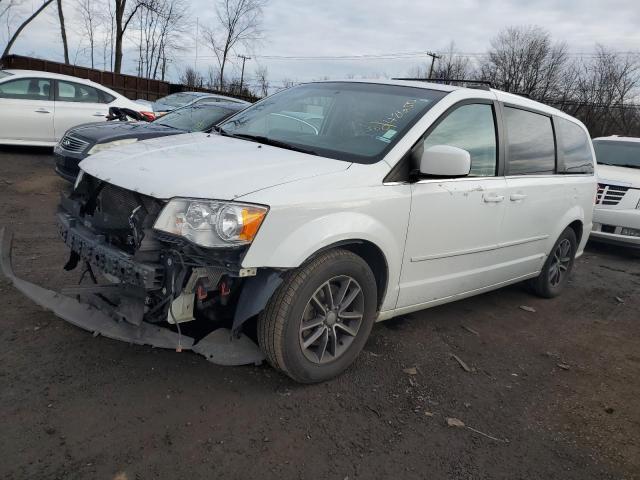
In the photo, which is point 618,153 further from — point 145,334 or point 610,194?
point 145,334

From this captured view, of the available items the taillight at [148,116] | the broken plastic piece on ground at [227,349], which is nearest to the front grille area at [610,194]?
the broken plastic piece on ground at [227,349]

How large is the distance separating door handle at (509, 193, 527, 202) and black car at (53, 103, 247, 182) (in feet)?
12.8

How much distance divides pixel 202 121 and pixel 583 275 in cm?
A: 549

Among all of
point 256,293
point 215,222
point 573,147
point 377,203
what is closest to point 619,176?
point 573,147

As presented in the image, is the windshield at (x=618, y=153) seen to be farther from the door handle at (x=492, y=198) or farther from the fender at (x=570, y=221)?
the door handle at (x=492, y=198)

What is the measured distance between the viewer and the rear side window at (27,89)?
918cm

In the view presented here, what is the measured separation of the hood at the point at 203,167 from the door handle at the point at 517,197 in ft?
5.49

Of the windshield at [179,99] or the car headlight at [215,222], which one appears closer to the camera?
the car headlight at [215,222]

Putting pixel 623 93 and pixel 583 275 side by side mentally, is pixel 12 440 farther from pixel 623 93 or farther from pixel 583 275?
pixel 623 93

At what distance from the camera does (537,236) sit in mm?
4629

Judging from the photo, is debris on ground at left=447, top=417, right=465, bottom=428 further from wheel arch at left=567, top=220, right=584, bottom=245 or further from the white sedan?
the white sedan

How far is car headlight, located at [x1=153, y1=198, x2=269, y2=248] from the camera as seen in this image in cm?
249

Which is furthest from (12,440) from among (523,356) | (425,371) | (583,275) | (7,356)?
(583,275)

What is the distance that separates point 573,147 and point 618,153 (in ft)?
16.0
